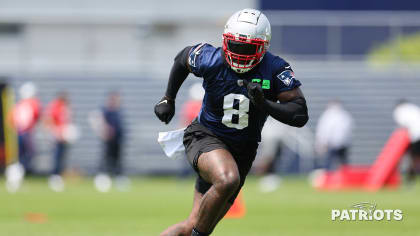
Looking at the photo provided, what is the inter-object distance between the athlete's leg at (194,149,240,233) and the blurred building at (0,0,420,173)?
18120 millimetres

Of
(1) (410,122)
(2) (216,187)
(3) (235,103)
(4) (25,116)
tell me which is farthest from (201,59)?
(4) (25,116)

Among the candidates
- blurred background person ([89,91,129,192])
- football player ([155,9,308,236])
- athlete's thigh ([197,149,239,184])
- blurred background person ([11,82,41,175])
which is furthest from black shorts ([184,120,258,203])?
blurred background person ([89,91,129,192])

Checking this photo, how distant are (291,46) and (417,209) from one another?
37.9 ft

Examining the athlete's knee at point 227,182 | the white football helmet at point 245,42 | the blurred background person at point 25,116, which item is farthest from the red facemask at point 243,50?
the blurred background person at point 25,116

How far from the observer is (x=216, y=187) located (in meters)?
6.98

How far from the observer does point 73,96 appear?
27234mm

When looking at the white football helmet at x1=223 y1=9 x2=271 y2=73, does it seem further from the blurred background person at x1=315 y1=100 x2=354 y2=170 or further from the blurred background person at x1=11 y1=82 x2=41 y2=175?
the blurred background person at x1=315 y1=100 x2=354 y2=170

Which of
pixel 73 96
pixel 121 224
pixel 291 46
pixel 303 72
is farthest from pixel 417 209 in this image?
pixel 73 96

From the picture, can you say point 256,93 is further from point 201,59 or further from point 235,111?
point 201,59

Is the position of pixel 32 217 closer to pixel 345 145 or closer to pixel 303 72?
pixel 345 145

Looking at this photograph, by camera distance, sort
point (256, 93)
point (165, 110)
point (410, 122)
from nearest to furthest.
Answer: point (256, 93)
point (165, 110)
point (410, 122)

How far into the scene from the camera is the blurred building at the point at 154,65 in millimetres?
25500

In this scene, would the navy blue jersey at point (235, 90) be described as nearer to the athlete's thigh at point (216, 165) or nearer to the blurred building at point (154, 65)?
the athlete's thigh at point (216, 165)

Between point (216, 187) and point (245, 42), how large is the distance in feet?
4.09
